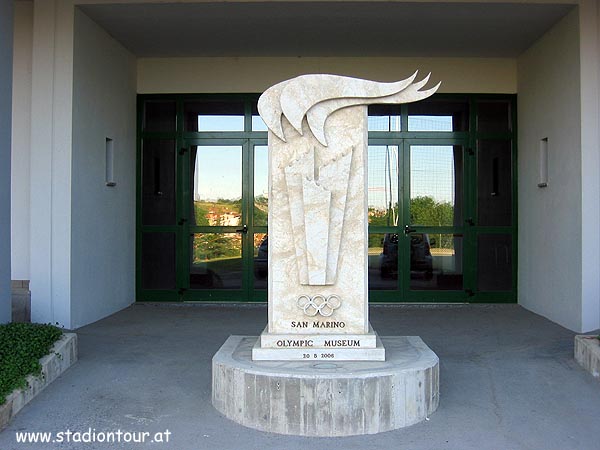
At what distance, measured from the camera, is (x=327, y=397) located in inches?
161

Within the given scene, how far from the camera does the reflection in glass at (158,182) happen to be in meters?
9.86

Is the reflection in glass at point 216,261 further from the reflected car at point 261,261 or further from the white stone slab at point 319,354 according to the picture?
the white stone slab at point 319,354

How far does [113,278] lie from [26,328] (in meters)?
3.30

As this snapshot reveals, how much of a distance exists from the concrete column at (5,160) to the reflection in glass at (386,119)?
5.35 meters

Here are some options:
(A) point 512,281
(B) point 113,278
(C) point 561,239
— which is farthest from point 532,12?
(B) point 113,278

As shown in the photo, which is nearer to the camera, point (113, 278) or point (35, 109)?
point (35, 109)

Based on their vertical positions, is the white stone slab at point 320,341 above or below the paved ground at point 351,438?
above

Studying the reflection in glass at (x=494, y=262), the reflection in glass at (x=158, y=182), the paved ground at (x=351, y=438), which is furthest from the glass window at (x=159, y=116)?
the reflection in glass at (x=494, y=262)

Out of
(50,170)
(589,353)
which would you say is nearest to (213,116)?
(50,170)

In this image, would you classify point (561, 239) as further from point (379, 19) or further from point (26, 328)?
point (26, 328)

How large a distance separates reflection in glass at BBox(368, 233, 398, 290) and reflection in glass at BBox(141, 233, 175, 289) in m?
3.14

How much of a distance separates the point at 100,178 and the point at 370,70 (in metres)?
4.37

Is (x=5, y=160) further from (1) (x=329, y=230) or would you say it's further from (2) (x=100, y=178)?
(1) (x=329, y=230)

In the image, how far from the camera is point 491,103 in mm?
9781
